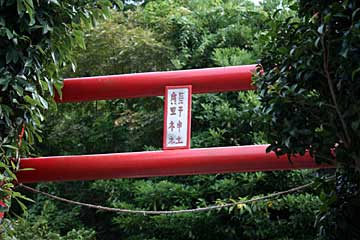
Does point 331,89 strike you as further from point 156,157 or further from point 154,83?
point 154,83

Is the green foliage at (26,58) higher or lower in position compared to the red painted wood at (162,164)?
higher

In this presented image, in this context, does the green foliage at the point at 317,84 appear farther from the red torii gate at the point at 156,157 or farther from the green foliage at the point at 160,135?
the green foliage at the point at 160,135

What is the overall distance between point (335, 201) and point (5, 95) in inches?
67.6

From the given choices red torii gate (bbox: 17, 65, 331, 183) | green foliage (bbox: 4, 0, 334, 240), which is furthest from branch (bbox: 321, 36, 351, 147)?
green foliage (bbox: 4, 0, 334, 240)

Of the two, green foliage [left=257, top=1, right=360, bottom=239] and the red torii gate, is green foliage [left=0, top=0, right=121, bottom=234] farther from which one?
green foliage [left=257, top=1, right=360, bottom=239]

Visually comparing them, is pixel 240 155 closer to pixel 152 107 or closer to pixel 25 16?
pixel 25 16

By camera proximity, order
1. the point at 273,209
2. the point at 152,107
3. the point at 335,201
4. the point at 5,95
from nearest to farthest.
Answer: the point at 335,201
the point at 5,95
the point at 273,209
the point at 152,107

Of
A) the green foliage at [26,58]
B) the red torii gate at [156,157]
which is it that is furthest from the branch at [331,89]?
the green foliage at [26,58]

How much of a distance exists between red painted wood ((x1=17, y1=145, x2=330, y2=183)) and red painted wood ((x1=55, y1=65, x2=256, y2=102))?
0.42 meters

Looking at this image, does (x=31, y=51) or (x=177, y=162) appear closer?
(x=31, y=51)

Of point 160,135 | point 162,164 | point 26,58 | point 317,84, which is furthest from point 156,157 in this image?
point 160,135

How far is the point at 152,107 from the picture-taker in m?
6.16

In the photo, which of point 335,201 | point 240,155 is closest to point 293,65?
point 335,201

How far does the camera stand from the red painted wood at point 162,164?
3.73 m
